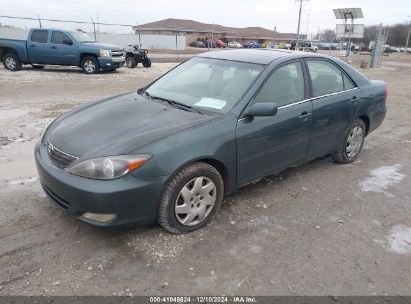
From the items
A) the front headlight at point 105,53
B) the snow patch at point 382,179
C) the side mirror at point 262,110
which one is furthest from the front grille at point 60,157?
the front headlight at point 105,53

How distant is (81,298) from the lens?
2582 mm

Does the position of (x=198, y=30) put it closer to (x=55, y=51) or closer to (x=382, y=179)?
(x=55, y=51)

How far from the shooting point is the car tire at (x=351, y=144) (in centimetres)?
514

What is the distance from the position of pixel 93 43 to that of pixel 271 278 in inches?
593

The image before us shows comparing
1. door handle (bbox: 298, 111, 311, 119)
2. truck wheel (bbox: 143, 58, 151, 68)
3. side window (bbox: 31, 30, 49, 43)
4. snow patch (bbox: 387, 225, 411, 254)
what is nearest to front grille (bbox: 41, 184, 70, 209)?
door handle (bbox: 298, 111, 311, 119)

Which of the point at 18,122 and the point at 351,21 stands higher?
the point at 351,21

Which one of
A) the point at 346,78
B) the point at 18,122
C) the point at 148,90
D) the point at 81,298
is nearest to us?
the point at 81,298

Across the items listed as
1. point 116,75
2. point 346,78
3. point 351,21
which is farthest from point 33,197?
point 351,21

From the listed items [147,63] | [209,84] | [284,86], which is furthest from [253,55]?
[147,63]

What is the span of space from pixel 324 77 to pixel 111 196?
3149 mm

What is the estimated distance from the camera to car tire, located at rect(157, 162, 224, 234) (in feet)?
10.3

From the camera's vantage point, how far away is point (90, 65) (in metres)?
15.6

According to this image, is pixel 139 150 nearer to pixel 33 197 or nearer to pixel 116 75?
pixel 33 197

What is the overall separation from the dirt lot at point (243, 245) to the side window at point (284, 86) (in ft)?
3.64
